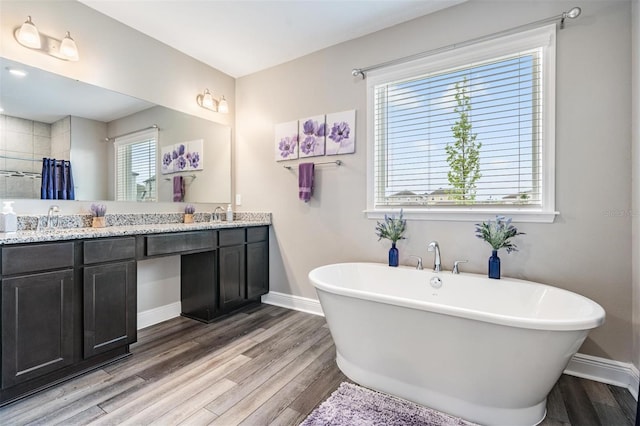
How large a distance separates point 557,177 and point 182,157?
3.14 metres

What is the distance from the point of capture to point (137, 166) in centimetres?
262

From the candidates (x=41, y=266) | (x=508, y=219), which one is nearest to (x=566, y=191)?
(x=508, y=219)

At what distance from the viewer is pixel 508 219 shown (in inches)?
81.7

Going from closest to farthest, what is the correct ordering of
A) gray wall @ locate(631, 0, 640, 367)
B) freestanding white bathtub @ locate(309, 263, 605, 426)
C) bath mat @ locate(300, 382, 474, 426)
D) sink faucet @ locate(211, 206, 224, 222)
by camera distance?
freestanding white bathtub @ locate(309, 263, 605, 426)
bath mat @ locate(300, 382, 474, 426)
gray wall @ locate(631, 0, 640, 367)
sink faucet @ locate(211, 206, 224, 222)

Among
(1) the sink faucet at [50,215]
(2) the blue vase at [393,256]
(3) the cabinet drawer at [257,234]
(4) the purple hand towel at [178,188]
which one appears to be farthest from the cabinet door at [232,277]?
(2) the blue vase at [393,256]

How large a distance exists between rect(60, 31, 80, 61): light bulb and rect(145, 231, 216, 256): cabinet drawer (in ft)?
4.58

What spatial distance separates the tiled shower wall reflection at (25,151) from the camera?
6.34ft

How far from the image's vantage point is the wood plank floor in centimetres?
151

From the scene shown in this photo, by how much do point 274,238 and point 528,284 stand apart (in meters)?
2.31

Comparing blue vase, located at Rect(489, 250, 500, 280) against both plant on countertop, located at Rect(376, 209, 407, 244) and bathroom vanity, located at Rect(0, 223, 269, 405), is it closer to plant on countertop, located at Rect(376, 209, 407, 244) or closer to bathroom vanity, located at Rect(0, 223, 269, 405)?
plant on countertop, located at Rect(376, 209, 407, 244)

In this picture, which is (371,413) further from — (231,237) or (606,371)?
(231,237)

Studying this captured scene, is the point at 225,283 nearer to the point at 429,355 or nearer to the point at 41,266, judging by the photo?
the point at 41,266

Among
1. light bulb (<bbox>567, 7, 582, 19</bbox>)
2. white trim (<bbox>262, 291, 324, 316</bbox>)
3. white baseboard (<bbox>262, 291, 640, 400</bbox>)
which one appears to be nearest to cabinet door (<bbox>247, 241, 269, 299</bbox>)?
white trim (<bbox>262, 291, 324, 316</bbox>)

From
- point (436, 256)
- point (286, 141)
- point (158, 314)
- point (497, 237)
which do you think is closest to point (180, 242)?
point (158, 314)
